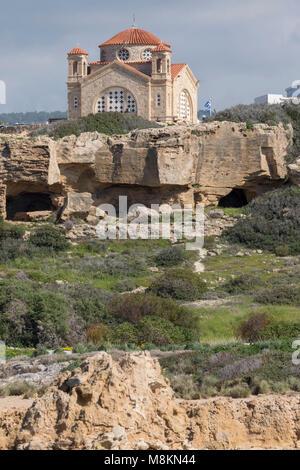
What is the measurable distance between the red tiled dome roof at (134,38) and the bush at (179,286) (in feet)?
77.5

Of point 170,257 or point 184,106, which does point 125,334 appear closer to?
point 170,257

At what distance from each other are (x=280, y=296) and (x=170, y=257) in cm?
632

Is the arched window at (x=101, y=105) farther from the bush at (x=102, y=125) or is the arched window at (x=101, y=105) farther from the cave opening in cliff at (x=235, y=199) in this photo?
the cave opening in cliff at (x=235, y=199)

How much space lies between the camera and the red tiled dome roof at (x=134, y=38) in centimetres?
4825

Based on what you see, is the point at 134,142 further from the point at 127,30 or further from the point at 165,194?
the point at 127,30

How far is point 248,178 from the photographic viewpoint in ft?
118

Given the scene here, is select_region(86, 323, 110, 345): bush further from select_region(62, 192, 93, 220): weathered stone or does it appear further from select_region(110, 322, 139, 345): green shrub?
select_region(62, 192, 93, 220): weathered stone

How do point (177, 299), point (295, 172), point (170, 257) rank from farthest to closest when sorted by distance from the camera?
point (295, 172) → point (170, 257) → point (177, 299)

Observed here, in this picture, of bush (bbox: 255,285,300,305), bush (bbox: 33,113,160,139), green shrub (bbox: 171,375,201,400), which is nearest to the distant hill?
bush (bbox: 33,113,160,139)

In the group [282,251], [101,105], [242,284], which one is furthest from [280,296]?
[101,105]

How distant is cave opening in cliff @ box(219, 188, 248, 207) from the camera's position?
124ft

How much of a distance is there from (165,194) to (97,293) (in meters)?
10.5

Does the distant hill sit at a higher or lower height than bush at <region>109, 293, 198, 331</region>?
higher

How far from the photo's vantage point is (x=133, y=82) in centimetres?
4562
